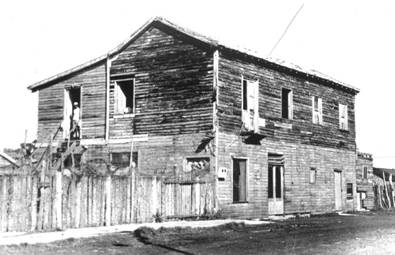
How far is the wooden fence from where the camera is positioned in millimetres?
16219

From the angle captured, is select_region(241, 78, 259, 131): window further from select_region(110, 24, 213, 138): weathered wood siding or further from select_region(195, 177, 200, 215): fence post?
select_region(195, 177, 200, 215): fence post

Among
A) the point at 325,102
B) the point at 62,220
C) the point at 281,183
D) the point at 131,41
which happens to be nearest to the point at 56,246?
the point at 62,220

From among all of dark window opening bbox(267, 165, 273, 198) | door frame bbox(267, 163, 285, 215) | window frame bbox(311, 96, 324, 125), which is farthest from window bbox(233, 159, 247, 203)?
window frame bbox(311, 96, 324, 125)

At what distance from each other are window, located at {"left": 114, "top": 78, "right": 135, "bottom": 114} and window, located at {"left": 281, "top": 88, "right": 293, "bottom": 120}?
25.0ft

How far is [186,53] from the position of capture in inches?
963

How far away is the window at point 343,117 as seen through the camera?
3294 cm

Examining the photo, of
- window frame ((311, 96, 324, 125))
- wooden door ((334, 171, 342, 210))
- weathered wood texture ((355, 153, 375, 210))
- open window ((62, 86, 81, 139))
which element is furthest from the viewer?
weathered wood texture ((355, 153, 375, 210))

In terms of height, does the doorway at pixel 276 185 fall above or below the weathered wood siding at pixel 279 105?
below

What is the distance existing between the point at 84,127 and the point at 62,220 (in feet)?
34.0

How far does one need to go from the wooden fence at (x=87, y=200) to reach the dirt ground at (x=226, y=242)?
2.07 metres

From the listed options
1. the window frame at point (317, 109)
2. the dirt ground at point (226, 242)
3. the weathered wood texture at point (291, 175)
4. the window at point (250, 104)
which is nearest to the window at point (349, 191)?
the weathered wood texture at point (291, 175)

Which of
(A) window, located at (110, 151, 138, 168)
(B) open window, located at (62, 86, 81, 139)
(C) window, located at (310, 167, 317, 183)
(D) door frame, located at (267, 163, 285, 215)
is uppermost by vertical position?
(B) open window, located at (62, 86, 81, 139)

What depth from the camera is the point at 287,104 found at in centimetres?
2886

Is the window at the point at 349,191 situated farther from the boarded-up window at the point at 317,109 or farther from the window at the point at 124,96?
the window at the point at 124,96
